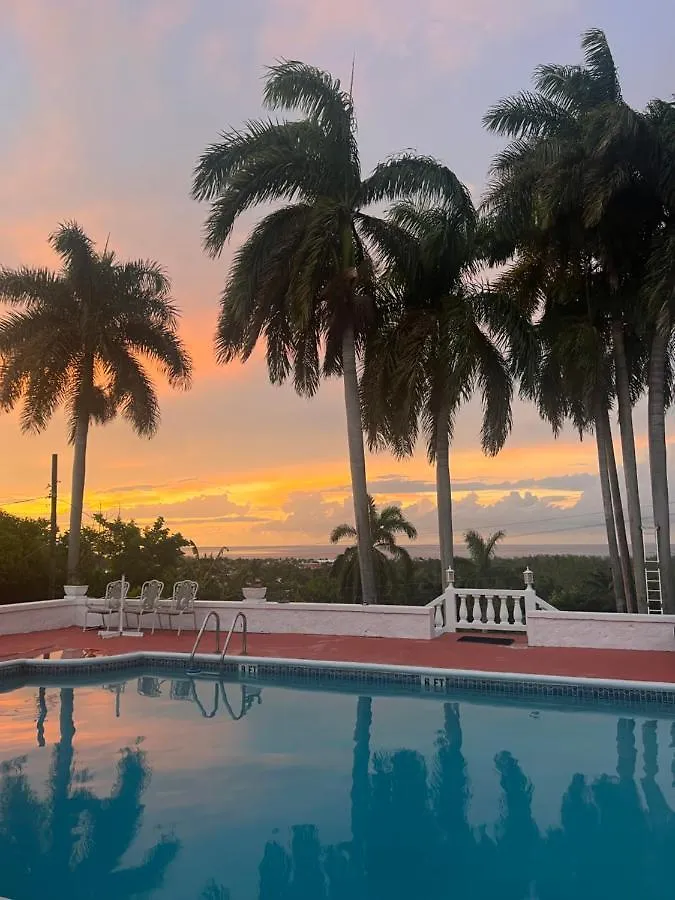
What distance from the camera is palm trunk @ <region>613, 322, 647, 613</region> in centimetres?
1580

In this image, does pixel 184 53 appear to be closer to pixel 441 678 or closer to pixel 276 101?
pixel 276 101

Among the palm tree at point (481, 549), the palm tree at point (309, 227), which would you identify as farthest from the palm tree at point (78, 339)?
the palm tree at point (481, 549)

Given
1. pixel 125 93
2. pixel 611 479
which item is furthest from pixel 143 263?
pixel 611 479

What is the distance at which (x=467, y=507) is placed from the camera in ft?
94.0

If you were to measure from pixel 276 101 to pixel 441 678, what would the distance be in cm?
1296

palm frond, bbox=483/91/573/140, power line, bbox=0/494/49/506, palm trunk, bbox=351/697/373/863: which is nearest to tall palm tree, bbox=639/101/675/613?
palm frond, bbox=483/91/573/140

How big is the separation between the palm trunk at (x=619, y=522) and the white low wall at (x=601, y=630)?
5.75m

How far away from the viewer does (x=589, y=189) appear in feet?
48.3

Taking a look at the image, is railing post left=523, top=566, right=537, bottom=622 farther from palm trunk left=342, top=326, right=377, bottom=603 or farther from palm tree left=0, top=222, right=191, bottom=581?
palm tree left=0, top=222, right=191, bottom=581

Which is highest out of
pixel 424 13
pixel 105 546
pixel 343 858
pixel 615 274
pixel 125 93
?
pixel 424 13

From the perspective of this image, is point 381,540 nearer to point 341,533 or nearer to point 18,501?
point 341,533

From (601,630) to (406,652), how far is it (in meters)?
3.24

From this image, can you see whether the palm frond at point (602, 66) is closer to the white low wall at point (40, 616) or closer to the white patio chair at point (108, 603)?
the white patio chair at point (108, 603)

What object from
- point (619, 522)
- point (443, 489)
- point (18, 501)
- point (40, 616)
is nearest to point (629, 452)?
point (619, 522)
